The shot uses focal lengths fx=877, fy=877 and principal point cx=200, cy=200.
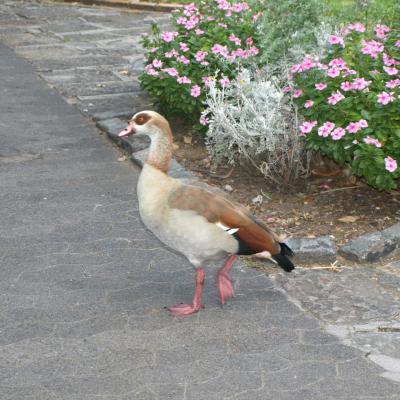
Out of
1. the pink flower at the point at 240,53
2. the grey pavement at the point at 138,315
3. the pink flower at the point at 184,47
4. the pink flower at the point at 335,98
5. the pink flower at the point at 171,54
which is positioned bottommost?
the grey pavement at the point at 138,315

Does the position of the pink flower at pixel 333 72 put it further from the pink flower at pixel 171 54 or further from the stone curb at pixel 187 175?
the pink flower at pixel 171 54

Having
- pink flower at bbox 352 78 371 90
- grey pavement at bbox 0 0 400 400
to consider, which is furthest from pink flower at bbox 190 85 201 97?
pink flower at bbox 352 78 371 90

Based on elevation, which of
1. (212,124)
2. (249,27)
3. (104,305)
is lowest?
(104,305)

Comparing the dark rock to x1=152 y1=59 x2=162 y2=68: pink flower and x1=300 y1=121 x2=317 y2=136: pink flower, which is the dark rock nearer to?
x1=300 y1=121 x2=317 y2=136: pink flower

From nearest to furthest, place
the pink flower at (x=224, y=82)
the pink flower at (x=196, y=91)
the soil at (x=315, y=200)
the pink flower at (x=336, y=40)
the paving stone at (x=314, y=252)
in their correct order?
the paving stone at (x=314, y=252) < the soil at (x=315, y=200) < the pink flower at (x=336, y=40) < the pink flower at (x=224, y=82) < the pink flower at (x=196, y=91)

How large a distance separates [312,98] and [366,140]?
780 millimetres

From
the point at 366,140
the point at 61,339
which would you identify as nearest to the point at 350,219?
the point at 366,140

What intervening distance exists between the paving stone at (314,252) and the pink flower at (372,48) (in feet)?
5.48

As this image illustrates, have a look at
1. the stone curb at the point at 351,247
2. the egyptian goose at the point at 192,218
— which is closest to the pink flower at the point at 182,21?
the stone curb at the point at 351,247

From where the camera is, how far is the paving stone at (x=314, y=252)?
247 inches

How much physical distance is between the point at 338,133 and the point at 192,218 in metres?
1.83

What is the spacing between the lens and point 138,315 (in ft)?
18.3

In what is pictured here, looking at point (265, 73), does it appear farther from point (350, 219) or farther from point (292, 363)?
point (292, 363)

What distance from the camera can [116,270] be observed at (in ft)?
20.4
